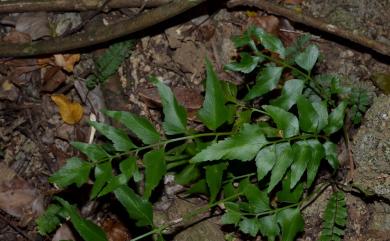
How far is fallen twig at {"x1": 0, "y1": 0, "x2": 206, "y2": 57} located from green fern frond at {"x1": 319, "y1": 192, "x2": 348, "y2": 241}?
4.63 feet

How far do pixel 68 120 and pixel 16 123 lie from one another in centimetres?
35

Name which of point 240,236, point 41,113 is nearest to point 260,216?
point 240,236

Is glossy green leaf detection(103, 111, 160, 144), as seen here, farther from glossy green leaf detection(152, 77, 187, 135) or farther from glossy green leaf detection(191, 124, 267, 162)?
glossy green leaf detection(191, 124, 267, 162)

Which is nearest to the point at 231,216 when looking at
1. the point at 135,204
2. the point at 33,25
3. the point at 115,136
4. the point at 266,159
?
the point at 266,159

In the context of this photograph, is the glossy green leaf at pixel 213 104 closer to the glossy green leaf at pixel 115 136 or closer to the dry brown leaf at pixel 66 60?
the glossy green leaf at pixel 115 136

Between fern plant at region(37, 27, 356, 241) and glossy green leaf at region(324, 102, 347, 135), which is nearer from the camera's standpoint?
fern plant at region(37, 27, 356, 241)

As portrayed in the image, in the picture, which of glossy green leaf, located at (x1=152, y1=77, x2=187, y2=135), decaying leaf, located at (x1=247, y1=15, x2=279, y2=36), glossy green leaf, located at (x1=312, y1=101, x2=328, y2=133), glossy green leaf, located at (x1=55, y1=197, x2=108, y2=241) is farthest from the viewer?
decaying leaf, located at (x1=247, y1=15, x2=279, y2=36)

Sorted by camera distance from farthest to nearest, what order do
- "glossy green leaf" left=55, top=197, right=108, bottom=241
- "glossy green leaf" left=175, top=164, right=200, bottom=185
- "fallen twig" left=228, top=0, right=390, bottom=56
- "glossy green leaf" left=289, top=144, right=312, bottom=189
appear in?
"fallen twig" left=228, top=0, right=390, bottom=56, "glossy green leaf" left=175, top=164, right=200, bottom=185, "glossy green leaf" left=289, top=144, right=312, bottom=189, "glossy green leaf" left=55, top=197, right=108, bottom=241

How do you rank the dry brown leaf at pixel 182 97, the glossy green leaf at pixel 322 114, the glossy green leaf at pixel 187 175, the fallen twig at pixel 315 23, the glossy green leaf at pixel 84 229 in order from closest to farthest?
the glossy green leaf at pixel 84 229
the glossy green leaf at pixel 322 114
the glossy green leaf at pixel 187 175
the fallen twig at pixel 315 23
the dry brown leaf at pixel 182 97

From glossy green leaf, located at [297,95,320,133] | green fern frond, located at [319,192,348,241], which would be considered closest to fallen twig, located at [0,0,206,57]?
glossy green leaf, located at [297,95,320,133]

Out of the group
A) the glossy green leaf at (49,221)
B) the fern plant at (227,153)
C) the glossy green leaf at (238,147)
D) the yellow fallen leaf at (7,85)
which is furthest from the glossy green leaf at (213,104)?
the yellow fallen leaf at (7,85)

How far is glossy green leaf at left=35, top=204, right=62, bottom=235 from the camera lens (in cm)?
319

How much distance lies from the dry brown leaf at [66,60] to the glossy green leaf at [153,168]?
4.17 ft

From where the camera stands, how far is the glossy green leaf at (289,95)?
270cm
